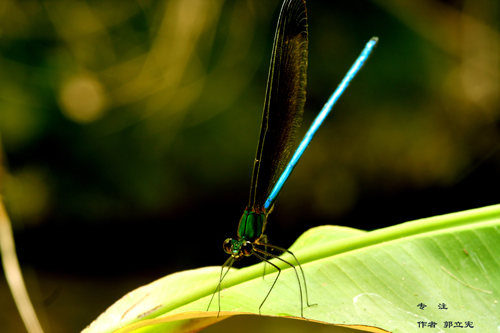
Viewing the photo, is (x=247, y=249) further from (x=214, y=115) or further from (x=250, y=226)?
(x=214, y=115)

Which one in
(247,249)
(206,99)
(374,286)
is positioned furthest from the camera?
(206,99)

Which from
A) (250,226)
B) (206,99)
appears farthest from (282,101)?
(206,99)

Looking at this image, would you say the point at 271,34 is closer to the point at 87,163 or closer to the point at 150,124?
the point at 150,124

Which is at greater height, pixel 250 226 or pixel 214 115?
pixel 214 115

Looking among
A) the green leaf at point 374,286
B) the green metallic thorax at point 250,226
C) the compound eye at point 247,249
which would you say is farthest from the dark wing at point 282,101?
the green leaf at point 374,286

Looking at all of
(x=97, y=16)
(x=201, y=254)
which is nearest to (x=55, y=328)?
(x=201, y=254)

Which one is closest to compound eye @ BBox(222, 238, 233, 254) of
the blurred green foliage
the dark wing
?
the dark wing
